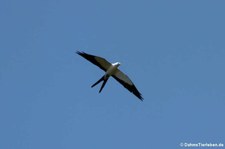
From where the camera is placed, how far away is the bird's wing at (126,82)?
144ft

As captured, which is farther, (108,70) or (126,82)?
(126,82)

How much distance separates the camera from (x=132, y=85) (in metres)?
44.4

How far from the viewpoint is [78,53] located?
140ft

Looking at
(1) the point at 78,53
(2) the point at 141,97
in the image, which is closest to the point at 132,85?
(2) the point at 141,97

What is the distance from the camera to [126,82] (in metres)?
44.2

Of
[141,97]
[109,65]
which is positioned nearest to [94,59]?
[109,65]

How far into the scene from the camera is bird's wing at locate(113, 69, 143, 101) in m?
43.8

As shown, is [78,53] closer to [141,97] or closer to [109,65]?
[109,65]

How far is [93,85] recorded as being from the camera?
42812mm

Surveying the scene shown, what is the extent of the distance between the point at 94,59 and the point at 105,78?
1200 millimetres

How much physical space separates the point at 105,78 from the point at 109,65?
0.74 m

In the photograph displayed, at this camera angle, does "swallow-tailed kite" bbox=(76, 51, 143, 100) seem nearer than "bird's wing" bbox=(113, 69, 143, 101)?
Yes

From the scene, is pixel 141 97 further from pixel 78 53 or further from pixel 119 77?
pixel 78 53

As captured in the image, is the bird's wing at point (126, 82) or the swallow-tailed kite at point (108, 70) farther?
the bird's wing at point (126, 82)
